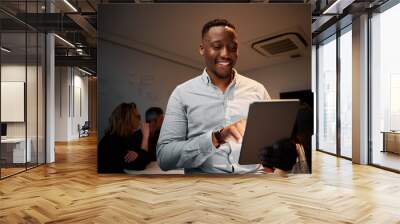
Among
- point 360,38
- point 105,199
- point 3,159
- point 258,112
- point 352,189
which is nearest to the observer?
point 105,199

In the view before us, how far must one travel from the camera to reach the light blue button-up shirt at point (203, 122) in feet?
21.2

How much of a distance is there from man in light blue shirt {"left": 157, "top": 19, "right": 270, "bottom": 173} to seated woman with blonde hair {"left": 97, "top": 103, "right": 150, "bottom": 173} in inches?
13.5

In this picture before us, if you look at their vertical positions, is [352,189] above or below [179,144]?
below

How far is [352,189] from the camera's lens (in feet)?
18.7

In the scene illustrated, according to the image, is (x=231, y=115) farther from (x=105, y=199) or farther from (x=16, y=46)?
(x=16, y=46)

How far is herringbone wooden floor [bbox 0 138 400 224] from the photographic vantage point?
4246mm

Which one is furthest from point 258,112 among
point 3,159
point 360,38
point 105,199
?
point 3,159

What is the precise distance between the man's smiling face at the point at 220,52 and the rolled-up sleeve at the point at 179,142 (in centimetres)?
73

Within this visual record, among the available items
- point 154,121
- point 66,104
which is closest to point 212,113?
point 154,121

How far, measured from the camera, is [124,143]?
6848 millimetres

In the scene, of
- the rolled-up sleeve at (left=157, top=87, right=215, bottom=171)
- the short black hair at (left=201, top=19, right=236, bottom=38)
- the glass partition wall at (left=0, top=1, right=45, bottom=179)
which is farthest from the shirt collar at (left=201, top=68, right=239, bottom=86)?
the glass partition wall at (left=0, top=1, right=45, bottom=179)

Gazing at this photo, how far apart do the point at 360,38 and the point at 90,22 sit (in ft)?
19.0

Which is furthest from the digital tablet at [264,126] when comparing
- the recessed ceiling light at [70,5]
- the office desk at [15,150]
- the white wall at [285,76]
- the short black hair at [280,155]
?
the office desk at [15,150]

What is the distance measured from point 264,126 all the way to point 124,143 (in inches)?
94.6
